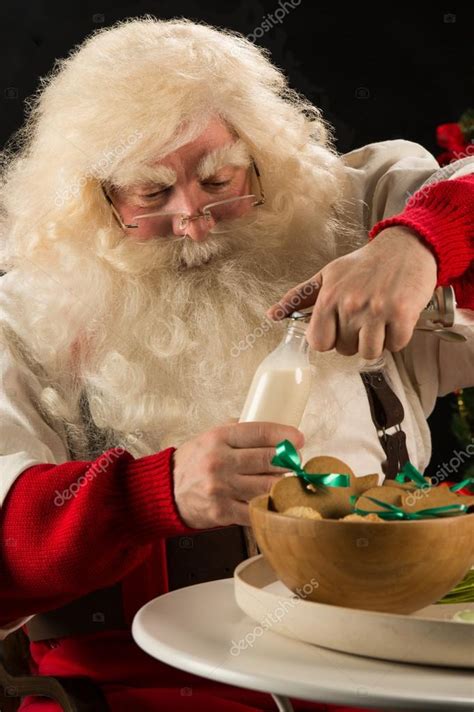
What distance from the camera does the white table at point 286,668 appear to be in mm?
758

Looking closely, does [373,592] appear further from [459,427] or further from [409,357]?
[459,427]

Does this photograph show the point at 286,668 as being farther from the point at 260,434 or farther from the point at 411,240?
the point at 411,240

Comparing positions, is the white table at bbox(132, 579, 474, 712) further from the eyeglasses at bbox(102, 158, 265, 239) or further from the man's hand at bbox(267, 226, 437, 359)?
the eyeglasses at bbox(102, 158, 265, 239)

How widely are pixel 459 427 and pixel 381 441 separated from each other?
1681 mm

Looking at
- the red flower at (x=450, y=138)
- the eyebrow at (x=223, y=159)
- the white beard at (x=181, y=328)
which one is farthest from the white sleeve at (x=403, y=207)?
the red flower at (x=450, y=138)

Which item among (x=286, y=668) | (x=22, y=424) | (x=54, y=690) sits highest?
(x=286, y=668)

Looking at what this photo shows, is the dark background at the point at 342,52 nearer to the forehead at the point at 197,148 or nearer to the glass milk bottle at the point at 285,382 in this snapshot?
the forehead at the point at 197,148

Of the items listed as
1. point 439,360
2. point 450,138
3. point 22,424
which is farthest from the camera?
point 450,138

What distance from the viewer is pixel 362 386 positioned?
1.65 m

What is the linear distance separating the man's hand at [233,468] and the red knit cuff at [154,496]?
3cm

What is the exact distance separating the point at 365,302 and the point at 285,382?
0.47ft

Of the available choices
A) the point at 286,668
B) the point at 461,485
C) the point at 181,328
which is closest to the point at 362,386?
the point at 181,328

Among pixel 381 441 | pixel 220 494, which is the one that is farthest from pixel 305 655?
pixel 381 441

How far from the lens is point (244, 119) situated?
5.52ft
